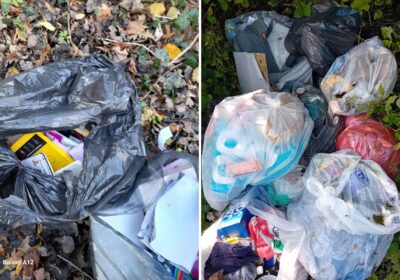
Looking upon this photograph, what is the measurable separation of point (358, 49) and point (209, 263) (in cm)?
98

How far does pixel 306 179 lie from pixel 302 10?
767mm

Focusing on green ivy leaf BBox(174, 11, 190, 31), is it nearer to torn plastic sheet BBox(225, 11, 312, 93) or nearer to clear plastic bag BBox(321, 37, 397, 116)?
torn plastic sheet BBox(225, 11, 312, 93)

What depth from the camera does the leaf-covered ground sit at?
82.9 inches

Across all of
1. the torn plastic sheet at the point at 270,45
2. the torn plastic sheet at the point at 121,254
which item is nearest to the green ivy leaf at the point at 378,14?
the torn plastic sheet at the point at 270,45

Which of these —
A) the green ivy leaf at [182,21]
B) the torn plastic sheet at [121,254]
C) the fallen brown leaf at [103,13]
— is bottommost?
the torn plastic sheet at [121,254]

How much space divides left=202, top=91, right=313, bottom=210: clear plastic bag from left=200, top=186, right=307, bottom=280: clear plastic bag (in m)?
0.09

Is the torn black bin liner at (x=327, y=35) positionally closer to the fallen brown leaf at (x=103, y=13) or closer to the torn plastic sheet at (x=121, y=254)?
the fallen brown leaf at (x=103, y=13)

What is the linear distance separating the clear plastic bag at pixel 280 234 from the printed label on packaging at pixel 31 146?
72 centimetres

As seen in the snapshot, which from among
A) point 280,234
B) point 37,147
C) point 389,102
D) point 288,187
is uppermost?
point 389,102

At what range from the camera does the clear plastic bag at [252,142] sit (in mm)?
1688

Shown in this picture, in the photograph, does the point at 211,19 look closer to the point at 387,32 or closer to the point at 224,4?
the point at 224,4

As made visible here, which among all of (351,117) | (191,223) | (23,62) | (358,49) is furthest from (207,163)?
(23,62)

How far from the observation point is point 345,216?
1.60 meters

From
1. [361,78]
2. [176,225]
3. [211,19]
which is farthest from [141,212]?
[361,78]
